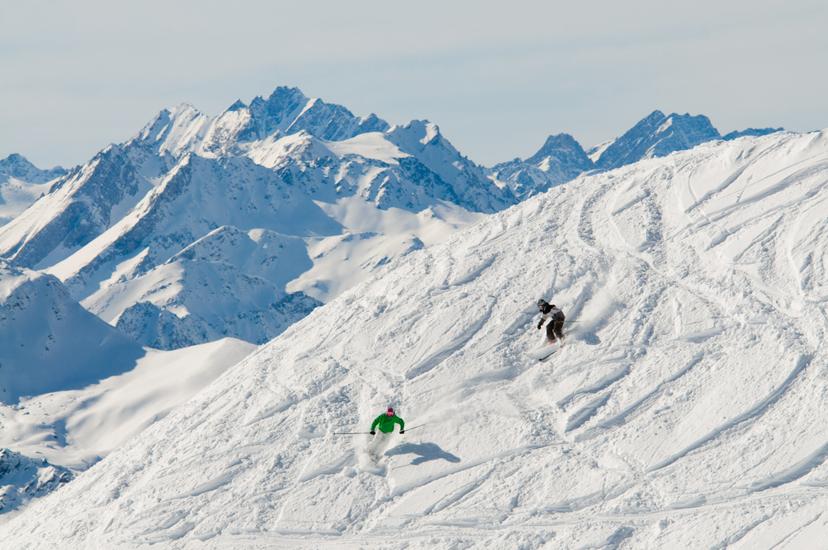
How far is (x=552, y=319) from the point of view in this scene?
3494cm

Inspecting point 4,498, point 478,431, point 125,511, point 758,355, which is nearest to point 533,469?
point 478,431

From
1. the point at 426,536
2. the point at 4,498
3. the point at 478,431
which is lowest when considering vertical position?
the point at 4,498

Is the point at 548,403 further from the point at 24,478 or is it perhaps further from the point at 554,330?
the point at 24,478

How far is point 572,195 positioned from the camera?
45562mm

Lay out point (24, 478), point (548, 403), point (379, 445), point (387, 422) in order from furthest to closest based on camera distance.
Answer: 1. point (24, 478)
2. point (548, 403)
3. point (379, 445)
4. point (387, 422)

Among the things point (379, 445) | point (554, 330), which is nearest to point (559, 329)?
point (554, 330)

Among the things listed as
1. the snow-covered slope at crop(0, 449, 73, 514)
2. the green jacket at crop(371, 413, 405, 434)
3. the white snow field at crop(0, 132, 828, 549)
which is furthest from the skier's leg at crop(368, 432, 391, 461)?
the snow-covered slope at crop(0, 449, 73, 514)

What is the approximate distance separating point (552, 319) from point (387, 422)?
21.4 ft

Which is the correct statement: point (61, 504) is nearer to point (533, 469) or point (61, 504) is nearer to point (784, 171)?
point (533, 469)

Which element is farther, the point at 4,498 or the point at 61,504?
the point at 4,498

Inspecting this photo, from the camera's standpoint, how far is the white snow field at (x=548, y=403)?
28766 millimetres

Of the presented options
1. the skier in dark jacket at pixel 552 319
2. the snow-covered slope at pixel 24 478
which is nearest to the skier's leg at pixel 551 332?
the skier in dark jacket at pixel 552 319

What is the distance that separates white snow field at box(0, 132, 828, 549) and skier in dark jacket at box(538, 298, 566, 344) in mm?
618

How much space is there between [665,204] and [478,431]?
1444 centimetres
